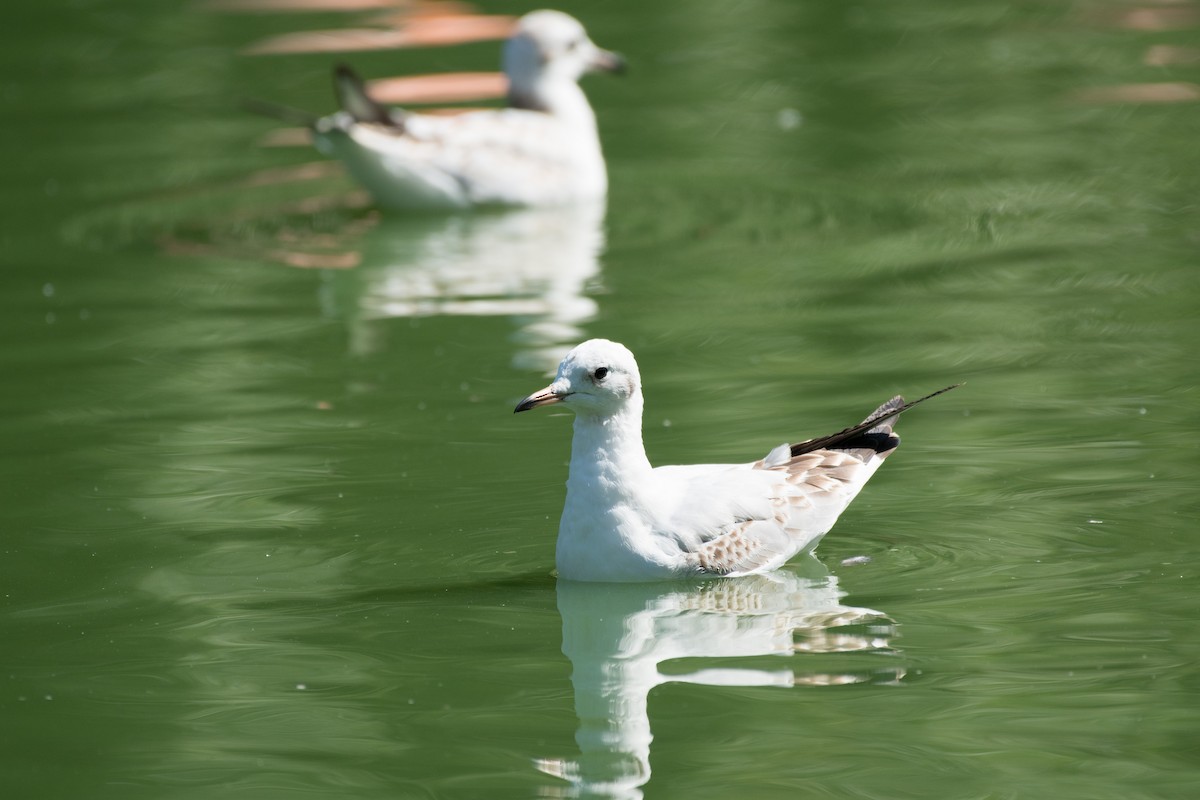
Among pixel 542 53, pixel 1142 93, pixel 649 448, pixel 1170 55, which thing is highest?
pixel 542 53

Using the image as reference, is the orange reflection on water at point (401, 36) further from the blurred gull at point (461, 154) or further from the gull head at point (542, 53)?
the blurred gull at point (461, 154)

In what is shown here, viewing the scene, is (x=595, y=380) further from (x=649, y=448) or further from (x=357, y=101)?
(x=357, y=101)

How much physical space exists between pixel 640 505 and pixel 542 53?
846 cm

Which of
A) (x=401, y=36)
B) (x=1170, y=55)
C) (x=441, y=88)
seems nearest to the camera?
(x=1170, y=55)

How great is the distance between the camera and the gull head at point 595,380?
7094mm

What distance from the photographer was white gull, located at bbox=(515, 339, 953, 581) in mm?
7188

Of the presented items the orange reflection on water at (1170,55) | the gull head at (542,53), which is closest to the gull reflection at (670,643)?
the gull head at (542,53)

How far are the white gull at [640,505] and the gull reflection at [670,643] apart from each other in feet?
0.32

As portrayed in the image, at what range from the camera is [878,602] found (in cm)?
707

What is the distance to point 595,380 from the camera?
714cm

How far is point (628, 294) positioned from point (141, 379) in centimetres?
280

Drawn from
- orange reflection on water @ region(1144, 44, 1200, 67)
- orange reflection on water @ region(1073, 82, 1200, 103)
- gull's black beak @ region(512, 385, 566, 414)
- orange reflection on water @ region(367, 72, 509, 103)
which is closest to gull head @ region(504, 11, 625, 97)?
orange reflection on water @ region(367, 72, 509, 103)

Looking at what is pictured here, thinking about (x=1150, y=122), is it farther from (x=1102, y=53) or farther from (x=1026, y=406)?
(x=1026, y=406)

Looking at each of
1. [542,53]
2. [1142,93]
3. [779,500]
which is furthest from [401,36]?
[779,500]
